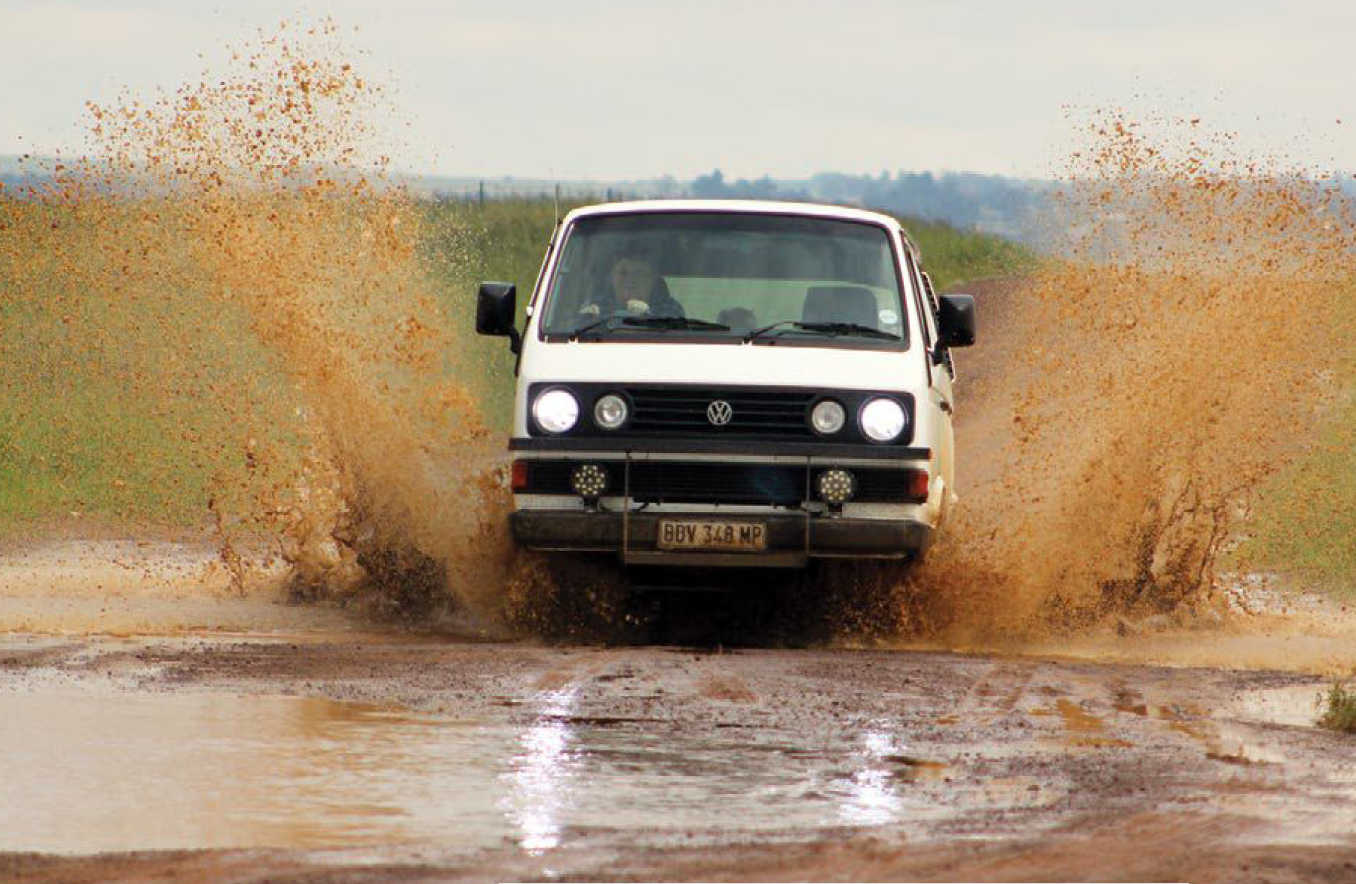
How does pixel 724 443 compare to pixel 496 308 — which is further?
pixel 496 308

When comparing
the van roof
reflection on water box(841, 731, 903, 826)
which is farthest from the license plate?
reflection on water box(841, 731, 903, 826)

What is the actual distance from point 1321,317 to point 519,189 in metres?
51.1

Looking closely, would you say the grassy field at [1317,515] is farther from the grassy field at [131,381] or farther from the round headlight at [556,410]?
the round headlight at [556,410]

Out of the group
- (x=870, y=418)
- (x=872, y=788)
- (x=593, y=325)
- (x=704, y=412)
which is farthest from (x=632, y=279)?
(x=872, y=788)

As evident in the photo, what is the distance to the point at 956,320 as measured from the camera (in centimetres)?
1201

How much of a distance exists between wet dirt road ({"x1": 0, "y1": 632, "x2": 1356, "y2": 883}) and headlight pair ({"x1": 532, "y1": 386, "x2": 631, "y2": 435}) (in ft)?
3.36

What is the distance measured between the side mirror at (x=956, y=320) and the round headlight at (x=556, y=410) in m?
2.19

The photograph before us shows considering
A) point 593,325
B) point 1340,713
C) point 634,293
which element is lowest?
point 1340,713

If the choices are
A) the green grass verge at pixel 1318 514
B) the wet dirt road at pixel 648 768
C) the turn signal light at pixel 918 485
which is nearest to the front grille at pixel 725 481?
the turn signal light at pixel 918 485

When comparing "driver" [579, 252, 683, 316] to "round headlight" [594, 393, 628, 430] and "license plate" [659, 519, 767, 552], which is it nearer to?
"round headlight" [594, 393, 628, 430]

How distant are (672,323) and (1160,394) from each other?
14.4 ft

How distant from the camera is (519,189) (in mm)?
65188

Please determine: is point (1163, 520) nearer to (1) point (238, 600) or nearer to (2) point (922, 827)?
(1) point (238, 600)

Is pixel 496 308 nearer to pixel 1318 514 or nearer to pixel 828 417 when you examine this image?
pixel 828 417
